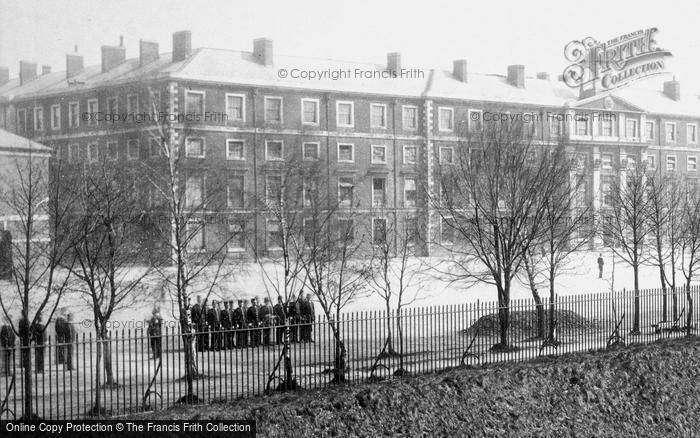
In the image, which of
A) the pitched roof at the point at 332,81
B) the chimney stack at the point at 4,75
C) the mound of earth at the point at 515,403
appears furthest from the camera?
the pitched roof at the point at 332,81

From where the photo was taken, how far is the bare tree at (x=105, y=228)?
17.5 m

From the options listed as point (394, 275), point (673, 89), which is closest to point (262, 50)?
point (394, 275)

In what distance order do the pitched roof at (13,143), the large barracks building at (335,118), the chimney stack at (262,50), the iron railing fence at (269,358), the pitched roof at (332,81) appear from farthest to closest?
the chimney stack at (262,50) → the pitched roof at (332,81) → the large barracks building at (335,118) → the pitched roof at (13,143) → the iron railing fence at (269,358)

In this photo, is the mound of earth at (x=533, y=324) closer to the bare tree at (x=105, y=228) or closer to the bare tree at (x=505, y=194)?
the bare tree at (x=505, y=194)

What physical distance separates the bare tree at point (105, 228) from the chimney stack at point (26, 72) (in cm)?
390

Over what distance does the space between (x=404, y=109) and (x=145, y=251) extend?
2232cm

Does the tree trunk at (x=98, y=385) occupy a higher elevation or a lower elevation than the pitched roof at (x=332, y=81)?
lower

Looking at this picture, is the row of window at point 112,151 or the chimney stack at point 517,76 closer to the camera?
the row of window at point 112,151

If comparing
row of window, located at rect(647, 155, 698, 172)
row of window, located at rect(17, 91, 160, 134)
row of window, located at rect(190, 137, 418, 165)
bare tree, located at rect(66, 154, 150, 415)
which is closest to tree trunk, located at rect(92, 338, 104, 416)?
bare tree, located at rect(66, 154, 150, 415)

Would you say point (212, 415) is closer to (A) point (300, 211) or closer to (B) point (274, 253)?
(A) point (300, 211)

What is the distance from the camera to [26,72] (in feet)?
96.9
